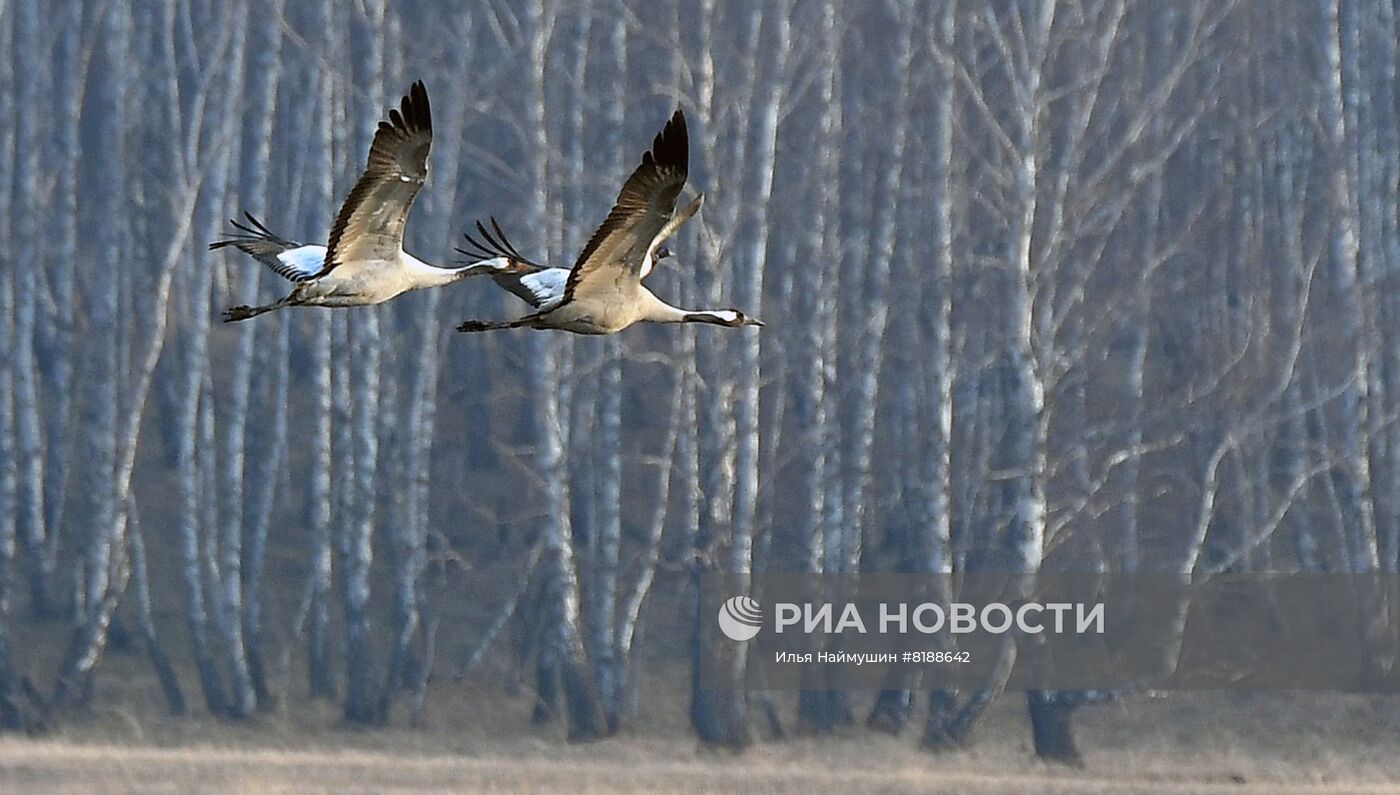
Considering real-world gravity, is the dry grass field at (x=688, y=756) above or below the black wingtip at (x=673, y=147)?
below

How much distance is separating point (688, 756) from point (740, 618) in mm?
1273

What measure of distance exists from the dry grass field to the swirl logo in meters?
0.77

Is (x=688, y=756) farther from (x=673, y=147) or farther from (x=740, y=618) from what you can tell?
(x=673, y=147)

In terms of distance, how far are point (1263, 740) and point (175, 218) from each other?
832cm

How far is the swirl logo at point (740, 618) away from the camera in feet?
63.8

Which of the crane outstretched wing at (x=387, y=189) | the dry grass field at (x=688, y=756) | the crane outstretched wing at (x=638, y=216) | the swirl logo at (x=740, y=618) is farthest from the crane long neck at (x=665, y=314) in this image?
the swirl logo at (x=740, y=618)

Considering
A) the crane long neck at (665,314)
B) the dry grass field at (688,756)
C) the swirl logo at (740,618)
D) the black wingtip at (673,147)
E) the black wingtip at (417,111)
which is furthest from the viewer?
the swirl logo at (740,618)

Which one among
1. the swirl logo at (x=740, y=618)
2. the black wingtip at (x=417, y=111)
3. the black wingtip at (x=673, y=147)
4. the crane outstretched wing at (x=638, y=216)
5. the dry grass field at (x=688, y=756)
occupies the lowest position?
the dry grass field at (x=688, y=756)

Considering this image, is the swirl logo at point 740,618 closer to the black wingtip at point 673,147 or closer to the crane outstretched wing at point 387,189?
the crane outstretched wing at point 387,189

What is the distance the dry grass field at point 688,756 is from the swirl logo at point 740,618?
773 millimetres

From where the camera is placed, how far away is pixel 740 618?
1958 cm

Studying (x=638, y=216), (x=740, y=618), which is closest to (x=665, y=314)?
(x=638, y=216)

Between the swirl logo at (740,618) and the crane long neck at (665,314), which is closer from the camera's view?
the crane long neck at (665,314)

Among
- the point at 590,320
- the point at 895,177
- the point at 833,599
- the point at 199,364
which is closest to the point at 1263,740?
the point at 833,599
